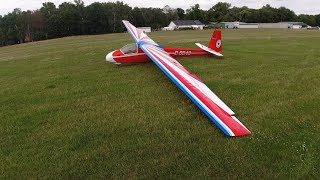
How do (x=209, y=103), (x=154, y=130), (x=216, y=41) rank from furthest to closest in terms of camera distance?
(x=216, y=41) < (x=209, y=103) < (x=154, y=130)

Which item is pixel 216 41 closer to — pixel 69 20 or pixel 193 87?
pixel 193 87

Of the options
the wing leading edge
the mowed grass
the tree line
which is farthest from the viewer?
the tree line

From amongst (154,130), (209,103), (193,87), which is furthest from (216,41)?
(154,130)

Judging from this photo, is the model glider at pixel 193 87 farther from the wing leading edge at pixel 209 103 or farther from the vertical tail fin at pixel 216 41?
the vertical tail fin at pixel 216 41


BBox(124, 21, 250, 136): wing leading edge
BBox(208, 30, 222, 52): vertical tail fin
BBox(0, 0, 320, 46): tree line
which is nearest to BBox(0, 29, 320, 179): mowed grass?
BBox(124, 21, 250, 136): wing leading edge

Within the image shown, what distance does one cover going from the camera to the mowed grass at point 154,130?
178 inches

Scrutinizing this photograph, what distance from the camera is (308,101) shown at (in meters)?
7.30

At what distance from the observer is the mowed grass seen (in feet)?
14.8

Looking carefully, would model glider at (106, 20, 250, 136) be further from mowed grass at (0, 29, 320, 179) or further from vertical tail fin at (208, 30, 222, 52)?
vertical tail fin at (208, 30, 222, 52)

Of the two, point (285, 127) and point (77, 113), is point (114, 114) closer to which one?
point (77, 113)

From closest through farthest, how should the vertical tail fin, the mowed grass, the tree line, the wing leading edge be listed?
the mowed grass
the wing leading edge
the vertical tail fin
the tree line

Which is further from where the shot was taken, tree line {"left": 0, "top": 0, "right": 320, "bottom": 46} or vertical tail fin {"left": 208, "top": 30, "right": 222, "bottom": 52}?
tree line {"left": 0, "top": 0, "right": 320, "bottom": 46}

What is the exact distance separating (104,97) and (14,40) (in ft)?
A: 263

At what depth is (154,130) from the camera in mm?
5895
